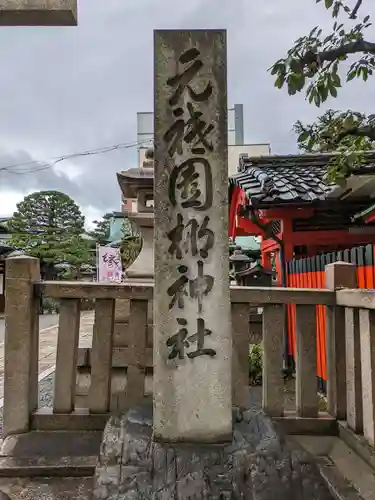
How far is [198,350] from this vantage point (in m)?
2.55

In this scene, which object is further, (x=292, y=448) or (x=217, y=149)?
(x=217, y=149)

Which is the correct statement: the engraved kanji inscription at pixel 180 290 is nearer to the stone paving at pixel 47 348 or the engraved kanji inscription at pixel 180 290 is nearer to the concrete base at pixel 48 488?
the concrete base at pixel 48 488

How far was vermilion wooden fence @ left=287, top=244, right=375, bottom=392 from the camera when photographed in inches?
139

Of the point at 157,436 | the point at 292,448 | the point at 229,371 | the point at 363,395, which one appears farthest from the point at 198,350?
the point at 363,395

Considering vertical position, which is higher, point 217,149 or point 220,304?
point 217,149

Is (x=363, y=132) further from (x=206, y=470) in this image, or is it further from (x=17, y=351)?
(x=17, y=351)

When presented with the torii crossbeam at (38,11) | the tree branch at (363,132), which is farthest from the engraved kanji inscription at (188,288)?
the torii crossbeam at (38,11)

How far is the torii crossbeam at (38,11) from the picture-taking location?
269 centimetres

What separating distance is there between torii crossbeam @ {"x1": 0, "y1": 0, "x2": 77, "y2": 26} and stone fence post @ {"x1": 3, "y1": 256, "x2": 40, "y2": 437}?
1626 millimetres

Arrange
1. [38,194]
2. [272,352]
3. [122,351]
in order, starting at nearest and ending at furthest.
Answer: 1. [272,352]
2. [122,351]
3. [38,194]

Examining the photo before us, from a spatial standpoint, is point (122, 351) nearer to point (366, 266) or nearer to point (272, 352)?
point (272, 352)

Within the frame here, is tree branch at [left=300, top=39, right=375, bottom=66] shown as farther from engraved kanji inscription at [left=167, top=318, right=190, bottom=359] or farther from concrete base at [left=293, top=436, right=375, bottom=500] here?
concrete base at [left=293, top=436, right=375, bottom=500]

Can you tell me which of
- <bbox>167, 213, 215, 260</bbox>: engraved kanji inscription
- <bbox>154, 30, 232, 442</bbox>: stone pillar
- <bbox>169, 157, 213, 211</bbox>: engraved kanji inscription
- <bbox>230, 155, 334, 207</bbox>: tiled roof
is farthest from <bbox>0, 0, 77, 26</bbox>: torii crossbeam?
<bbox>230, 155, 334, 207</bbox>: tiled roof

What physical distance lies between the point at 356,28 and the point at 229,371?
7.55 feet
